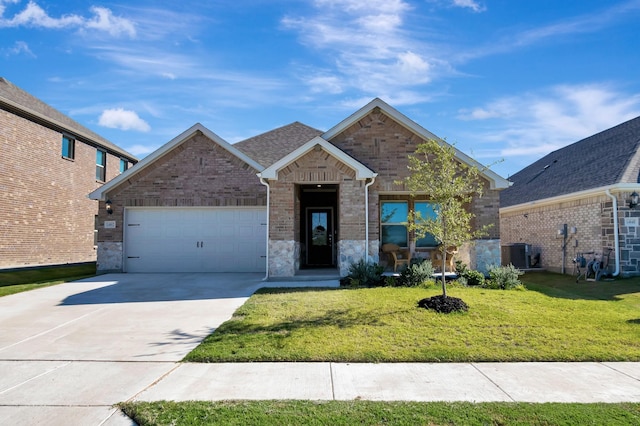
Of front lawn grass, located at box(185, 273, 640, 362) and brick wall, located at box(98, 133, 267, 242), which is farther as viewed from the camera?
brick wall, located at box(98, 133, 267, 242)

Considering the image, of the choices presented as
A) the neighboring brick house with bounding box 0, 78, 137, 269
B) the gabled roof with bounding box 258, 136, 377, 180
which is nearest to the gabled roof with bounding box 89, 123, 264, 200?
the gabled roof with bounding box 258, 136, 377, 180

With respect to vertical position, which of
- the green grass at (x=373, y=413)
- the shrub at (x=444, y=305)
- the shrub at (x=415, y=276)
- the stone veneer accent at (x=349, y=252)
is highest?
the stone veneer accent at (x=349, y=252)

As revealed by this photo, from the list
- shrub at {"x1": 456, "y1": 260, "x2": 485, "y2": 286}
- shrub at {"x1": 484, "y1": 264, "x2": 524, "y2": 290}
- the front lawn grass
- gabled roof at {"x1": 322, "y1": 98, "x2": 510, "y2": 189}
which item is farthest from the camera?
gabled roof at {"x1": 322, "y1": 98, "x2": 510, "y2": 189}

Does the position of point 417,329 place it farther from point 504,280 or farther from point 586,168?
point 586,168

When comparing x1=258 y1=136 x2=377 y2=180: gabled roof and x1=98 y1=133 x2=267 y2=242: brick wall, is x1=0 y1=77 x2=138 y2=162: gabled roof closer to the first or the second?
x1=98 y1=133 x2=267 y2=242: brick wall

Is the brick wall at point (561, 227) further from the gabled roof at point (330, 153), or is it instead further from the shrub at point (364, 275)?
the gabled roof at point (330, 153)

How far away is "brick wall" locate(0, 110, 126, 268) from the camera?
1622 centimetres

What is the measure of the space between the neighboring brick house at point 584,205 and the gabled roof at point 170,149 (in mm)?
12073

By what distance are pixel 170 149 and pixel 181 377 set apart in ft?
37.4

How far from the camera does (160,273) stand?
48.2 ft

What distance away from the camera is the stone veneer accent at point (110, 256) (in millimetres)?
14852

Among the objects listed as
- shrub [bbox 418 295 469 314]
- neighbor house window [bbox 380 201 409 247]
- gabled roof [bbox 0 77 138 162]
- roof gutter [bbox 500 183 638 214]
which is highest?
gabled roof [bbox 0 77 138 162]

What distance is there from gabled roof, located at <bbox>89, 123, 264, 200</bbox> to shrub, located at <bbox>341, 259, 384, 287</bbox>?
5469 millimetres

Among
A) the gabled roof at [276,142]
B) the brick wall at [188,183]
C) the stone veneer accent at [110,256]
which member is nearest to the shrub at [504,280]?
the brick wall at [188,183]
